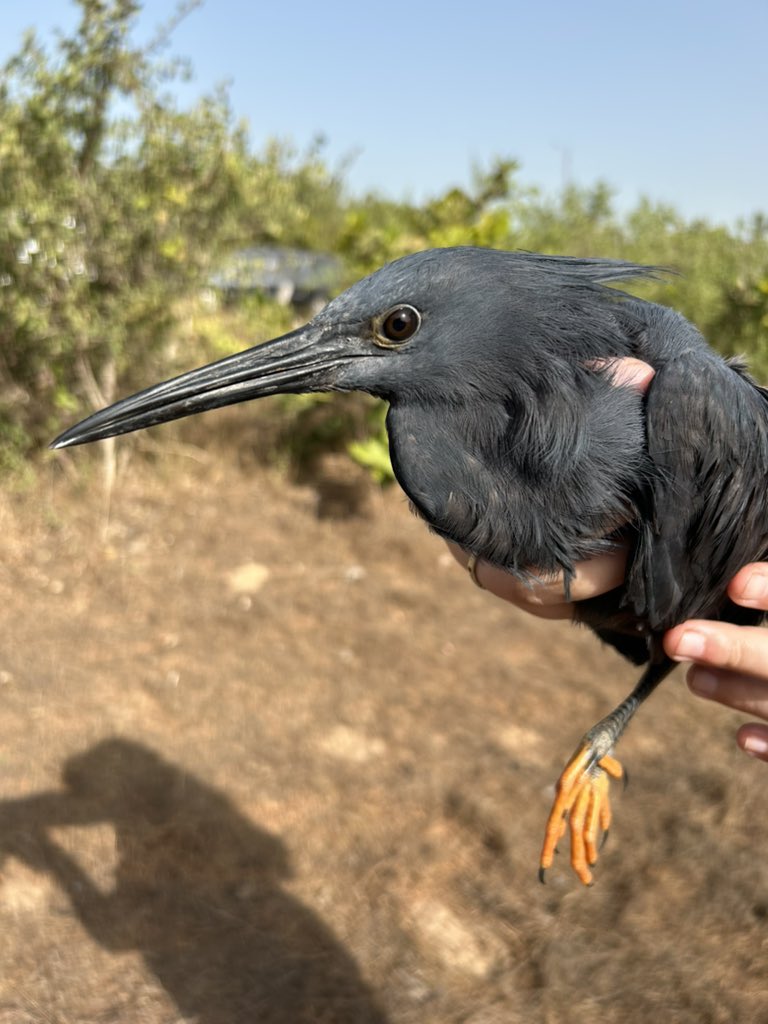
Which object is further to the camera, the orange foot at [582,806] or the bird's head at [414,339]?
the orange foot at [582,806]

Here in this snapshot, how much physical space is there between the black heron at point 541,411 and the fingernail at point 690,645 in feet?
0.64

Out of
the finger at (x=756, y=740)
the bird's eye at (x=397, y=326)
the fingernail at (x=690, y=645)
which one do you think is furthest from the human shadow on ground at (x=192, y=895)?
the bird's eye at (x=397, y=326)

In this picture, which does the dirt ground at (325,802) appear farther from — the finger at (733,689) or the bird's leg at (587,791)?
the finger at (733,689)

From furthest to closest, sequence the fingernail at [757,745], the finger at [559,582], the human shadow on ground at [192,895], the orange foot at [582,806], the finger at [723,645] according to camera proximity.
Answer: the human shadow on ground at [192,895], the orange foot at [582,806], the fingernail at [757,745], the finger at [559,582], the finger at [723,645]

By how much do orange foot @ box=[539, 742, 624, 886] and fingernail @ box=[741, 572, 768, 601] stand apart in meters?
0.67

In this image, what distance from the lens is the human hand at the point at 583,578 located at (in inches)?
87.4

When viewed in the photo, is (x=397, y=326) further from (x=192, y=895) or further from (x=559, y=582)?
(x=192, y=895)

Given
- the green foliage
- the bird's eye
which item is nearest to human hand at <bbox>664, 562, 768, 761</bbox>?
the bird's eye

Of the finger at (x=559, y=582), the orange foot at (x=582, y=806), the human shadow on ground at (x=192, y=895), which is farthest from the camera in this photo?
the human shadow on ground at (x=192, y=895)

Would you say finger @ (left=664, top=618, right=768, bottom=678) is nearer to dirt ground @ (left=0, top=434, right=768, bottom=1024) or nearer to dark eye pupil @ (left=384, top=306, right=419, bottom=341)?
dark eye pupil @ (left=384, top=306, right=419, bottom=341)

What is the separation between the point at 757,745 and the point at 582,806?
A: 0.55 meters

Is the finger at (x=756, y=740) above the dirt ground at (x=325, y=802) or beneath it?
above

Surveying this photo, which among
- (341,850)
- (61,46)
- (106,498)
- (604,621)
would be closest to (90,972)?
(341,850)

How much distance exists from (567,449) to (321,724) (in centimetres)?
367
